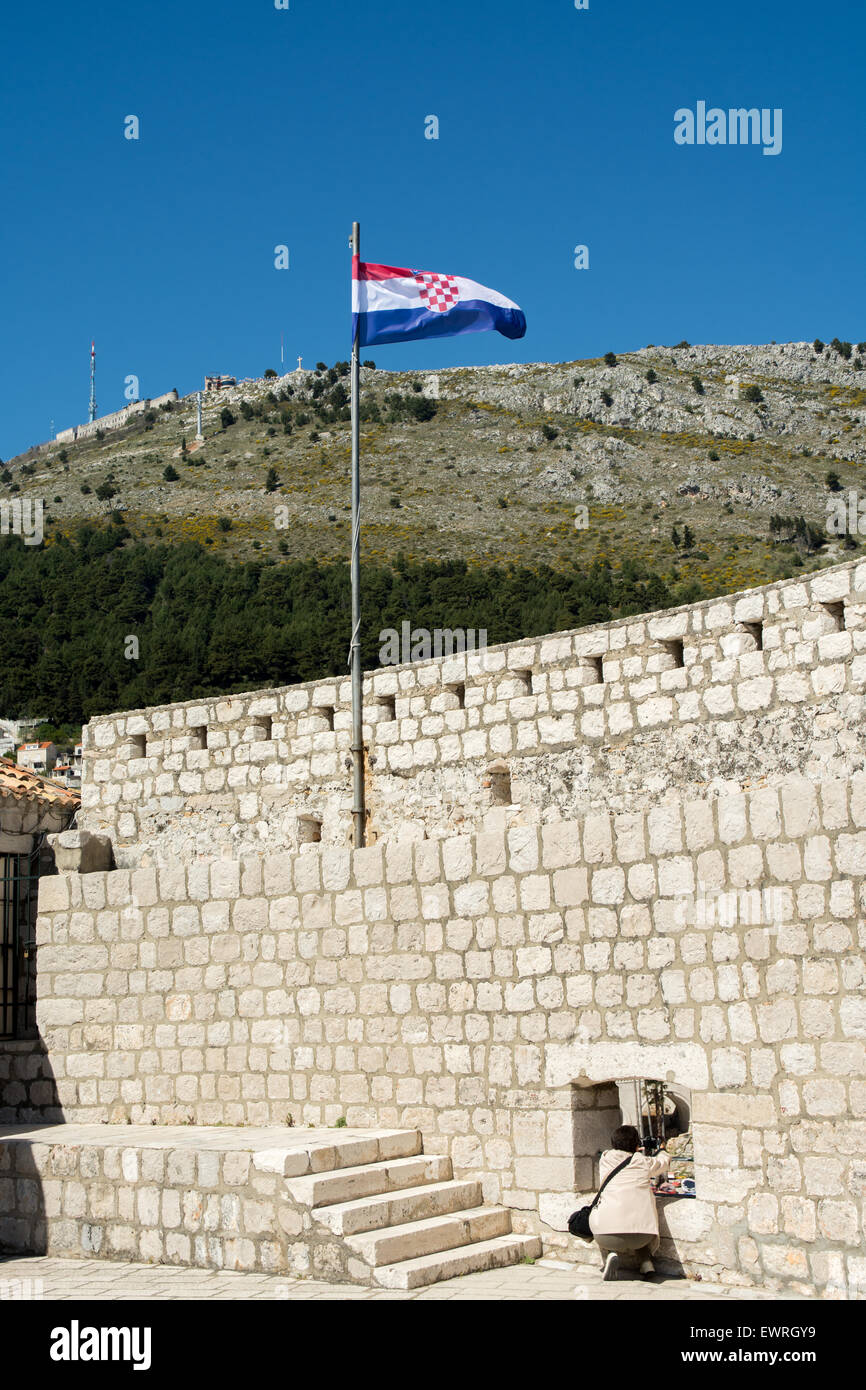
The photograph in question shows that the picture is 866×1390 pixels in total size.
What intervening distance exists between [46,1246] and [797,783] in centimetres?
546

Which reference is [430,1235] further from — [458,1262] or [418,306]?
[418,306]

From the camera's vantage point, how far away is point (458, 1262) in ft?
22.5

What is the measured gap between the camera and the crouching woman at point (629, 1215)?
6.64 m

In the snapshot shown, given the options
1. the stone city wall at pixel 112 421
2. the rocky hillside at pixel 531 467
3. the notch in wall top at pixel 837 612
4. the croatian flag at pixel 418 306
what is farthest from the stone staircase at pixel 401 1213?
the stone city wall at pixel 112 421

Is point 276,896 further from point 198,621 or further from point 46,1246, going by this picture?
point 198,621

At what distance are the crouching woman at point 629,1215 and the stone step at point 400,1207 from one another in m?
0.97

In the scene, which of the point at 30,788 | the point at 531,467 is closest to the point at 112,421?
the point at 531,467

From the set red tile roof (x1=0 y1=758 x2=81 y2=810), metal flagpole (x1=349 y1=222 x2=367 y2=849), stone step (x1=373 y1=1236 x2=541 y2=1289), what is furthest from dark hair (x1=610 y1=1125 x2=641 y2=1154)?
red tile roof (x1=0 y1=758 x2=81 y2=810)

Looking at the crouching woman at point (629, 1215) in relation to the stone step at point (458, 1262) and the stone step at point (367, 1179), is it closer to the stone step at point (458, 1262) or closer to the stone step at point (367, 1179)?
the stone step at point (458, 1262)

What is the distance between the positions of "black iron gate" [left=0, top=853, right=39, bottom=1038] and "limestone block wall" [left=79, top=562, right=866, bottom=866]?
2.39 m

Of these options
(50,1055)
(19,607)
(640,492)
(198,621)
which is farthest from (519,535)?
(50,1055)
